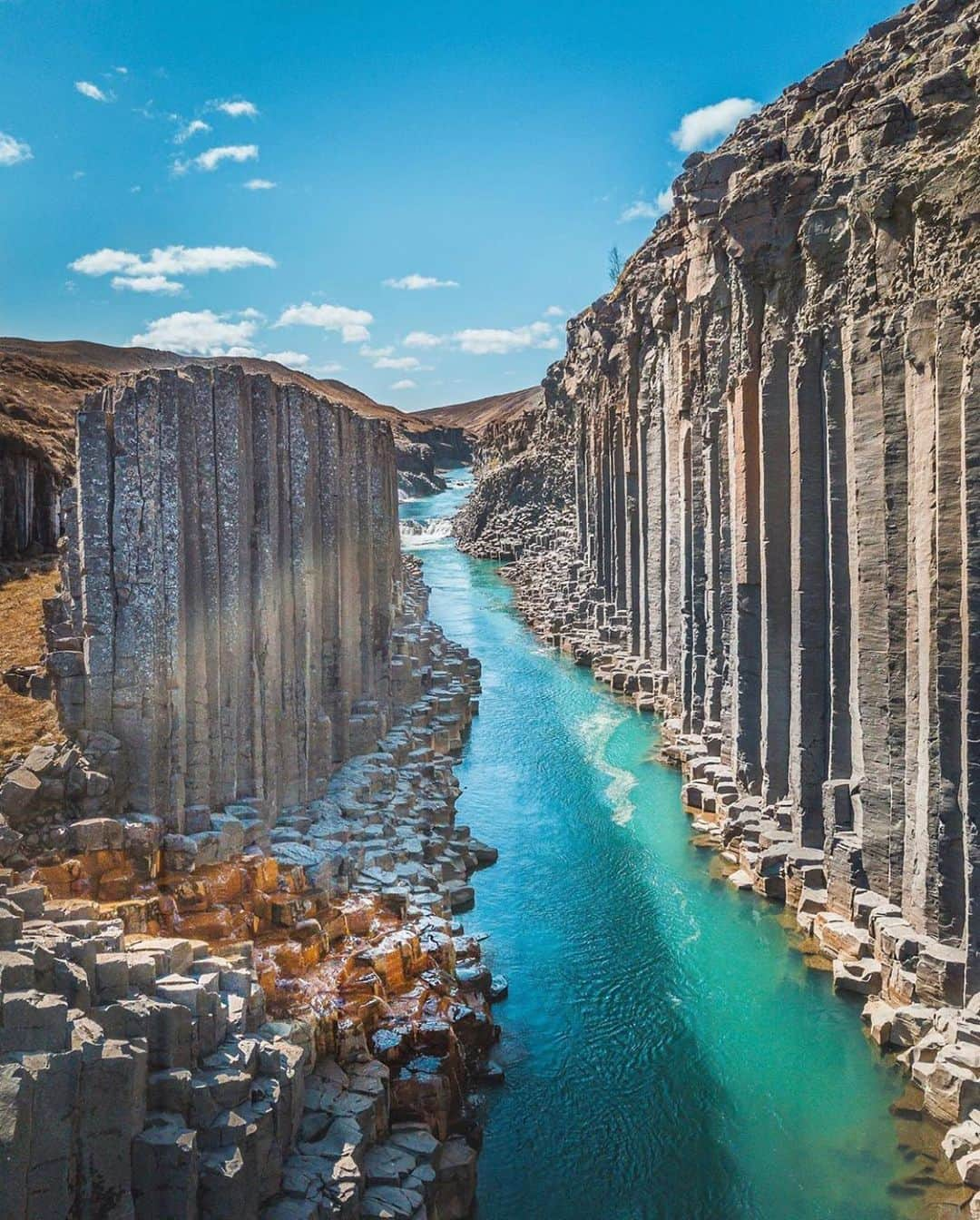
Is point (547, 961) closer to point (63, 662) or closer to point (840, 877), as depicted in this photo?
point (840, 877)

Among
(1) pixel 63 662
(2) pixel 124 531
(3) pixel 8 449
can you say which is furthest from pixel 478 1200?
(3) pixel 8 449

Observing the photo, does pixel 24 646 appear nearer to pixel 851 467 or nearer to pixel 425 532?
pixel 851 467

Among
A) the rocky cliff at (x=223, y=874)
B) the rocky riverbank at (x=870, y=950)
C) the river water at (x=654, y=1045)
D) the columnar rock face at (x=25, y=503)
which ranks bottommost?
the river water at (x=654, y=1045)

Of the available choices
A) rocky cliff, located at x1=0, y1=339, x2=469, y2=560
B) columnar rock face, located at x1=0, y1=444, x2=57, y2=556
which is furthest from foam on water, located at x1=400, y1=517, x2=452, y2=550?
columnar rock face, located at x1=0, y1=444, x2=57, y2=556

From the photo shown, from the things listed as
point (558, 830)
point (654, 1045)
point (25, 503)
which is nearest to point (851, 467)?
point (654, 1045)

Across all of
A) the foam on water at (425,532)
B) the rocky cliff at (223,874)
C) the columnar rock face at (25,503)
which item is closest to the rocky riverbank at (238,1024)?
the rocky cliff at (223,874)

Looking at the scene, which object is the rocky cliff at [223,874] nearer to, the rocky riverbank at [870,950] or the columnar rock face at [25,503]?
the rocky riverbank at [870,950]

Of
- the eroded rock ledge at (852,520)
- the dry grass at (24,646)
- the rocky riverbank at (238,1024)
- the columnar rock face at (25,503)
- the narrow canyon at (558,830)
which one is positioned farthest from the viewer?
the columnar rock face at (25,503)
